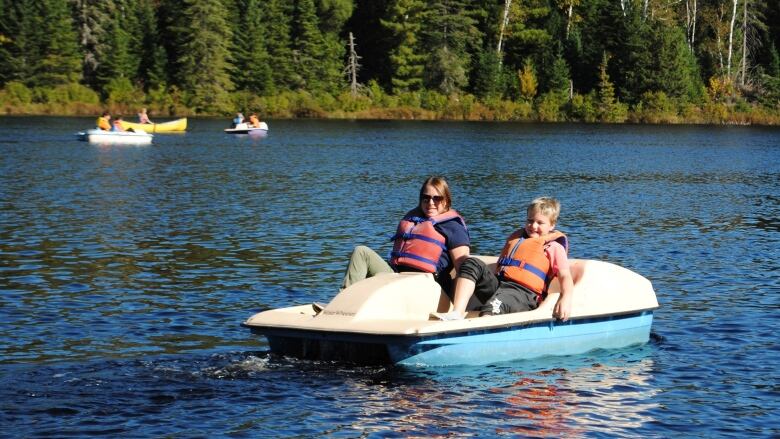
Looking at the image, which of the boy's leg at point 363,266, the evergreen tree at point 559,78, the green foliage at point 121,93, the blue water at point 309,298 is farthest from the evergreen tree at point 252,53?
the boy's leg at point 363,266

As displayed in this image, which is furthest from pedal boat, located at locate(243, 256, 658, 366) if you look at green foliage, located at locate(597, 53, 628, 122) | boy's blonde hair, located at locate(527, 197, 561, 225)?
green foliage, located at locate(597, 53, 628, 122)

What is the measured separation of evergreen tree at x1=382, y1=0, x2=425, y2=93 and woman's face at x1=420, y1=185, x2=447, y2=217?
8156 centimetres

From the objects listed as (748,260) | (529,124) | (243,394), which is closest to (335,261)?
(748,260)

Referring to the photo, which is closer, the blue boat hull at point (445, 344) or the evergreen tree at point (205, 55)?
the blue boat hull at point (445, 344)

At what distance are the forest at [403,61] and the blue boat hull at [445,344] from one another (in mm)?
79617

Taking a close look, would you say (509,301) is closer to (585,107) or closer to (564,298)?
(564,298)

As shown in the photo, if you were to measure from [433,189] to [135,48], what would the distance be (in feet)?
281

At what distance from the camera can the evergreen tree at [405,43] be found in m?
94.1

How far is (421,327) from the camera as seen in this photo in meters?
11.4

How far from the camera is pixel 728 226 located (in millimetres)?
26453

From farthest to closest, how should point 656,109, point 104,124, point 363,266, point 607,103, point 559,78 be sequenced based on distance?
point 559,78 < point 607,103 < point 656,109 < point 104,124 < point 363,266

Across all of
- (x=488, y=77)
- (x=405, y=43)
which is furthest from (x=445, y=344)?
(x=405, y=43)

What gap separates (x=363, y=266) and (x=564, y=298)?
2163mm

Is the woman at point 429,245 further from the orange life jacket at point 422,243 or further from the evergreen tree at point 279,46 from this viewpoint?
the evergreen tree at point 279,46
